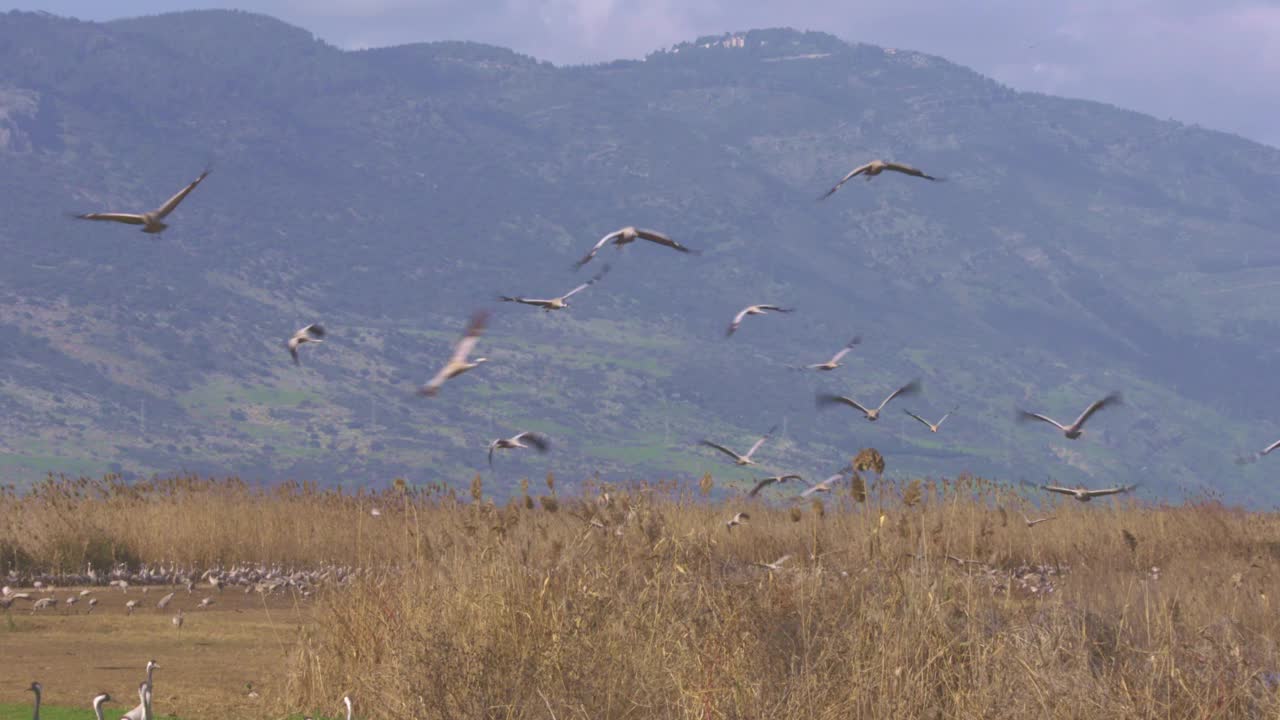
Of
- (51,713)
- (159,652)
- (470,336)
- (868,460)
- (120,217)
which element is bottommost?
(159,652)

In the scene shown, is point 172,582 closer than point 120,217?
No

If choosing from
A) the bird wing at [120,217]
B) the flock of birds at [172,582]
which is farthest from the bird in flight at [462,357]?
the flock of birds at [172,582]

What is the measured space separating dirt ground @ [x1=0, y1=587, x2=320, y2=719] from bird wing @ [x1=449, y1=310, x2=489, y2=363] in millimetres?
3526

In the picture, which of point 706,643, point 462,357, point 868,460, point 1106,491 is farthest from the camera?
point 1106,491

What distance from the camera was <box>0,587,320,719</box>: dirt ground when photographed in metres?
12.6

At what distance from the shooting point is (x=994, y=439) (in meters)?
193

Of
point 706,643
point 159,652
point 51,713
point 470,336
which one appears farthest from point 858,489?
point 159,652

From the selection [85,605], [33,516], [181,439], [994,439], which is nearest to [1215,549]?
[85,605]

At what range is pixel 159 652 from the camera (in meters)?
15.6

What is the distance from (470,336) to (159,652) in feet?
24.1

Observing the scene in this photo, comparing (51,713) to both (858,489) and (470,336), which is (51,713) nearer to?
(470,336)

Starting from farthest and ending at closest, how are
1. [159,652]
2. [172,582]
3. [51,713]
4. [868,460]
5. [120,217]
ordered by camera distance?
[172,582], [159,652], [51,713], [868,460], [120,217]

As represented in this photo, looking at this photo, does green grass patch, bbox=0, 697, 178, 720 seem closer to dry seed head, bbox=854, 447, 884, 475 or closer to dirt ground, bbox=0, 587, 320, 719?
dirt ground, bbox=0, 587, 320, 719

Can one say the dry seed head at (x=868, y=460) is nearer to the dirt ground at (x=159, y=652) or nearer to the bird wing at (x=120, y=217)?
the dirt ground at (x=159, y=652)
